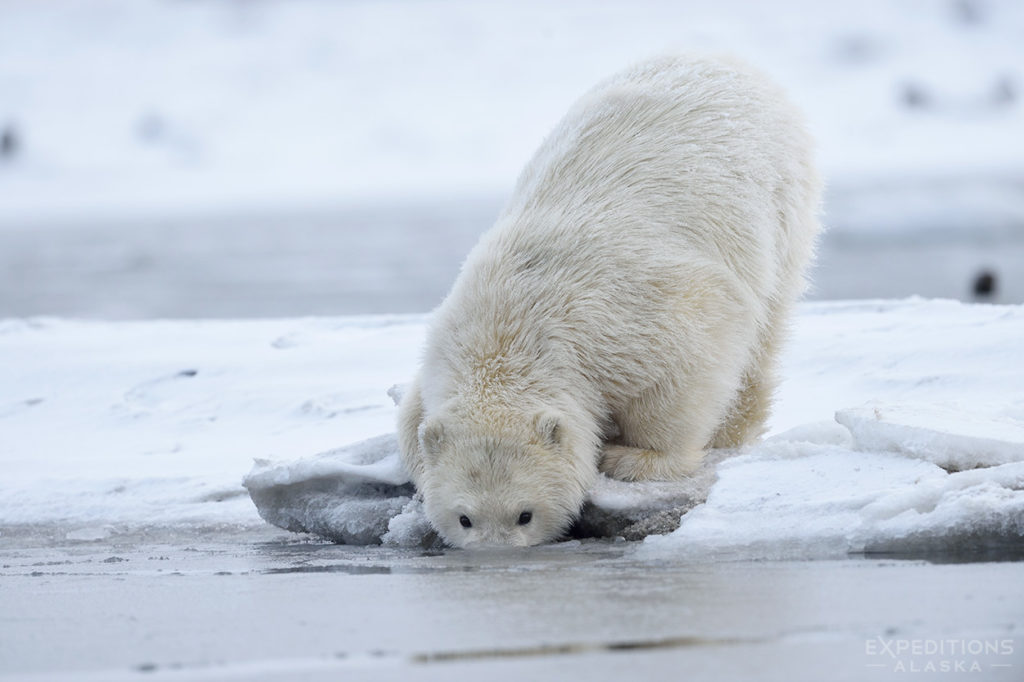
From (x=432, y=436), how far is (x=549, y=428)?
446 millimetres

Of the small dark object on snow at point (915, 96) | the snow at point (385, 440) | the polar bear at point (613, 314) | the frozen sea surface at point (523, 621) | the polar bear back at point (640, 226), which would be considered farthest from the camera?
the small dark object on snow at point (915, 96)

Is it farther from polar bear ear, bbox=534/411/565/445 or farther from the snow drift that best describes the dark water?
polar bear ear, bbox=534/411/565/445

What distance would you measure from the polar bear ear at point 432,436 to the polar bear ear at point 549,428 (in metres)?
0.37

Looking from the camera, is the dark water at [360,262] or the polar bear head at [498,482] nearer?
the polar bear head at [498,482]

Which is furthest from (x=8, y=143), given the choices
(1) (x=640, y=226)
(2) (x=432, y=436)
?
(2) (x=432, y=436)

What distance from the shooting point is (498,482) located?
5137mm

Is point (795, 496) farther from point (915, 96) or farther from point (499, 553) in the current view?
point (915, 96)

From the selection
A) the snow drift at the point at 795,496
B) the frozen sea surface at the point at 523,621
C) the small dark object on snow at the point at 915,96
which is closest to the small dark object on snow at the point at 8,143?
the small dark object on snow at the point at 915,96

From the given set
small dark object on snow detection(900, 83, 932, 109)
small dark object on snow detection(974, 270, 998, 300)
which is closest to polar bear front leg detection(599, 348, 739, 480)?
small dark object on snow detection(974, 270, 998, 300)

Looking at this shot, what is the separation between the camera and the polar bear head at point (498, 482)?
16.8ft

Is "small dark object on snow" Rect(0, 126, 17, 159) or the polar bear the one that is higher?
the polar bear

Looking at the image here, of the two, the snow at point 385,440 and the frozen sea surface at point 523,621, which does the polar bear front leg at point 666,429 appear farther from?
the frozen sea surface at point 523,621

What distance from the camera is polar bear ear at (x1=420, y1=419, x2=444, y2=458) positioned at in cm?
518

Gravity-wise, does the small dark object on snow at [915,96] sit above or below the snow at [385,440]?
below
